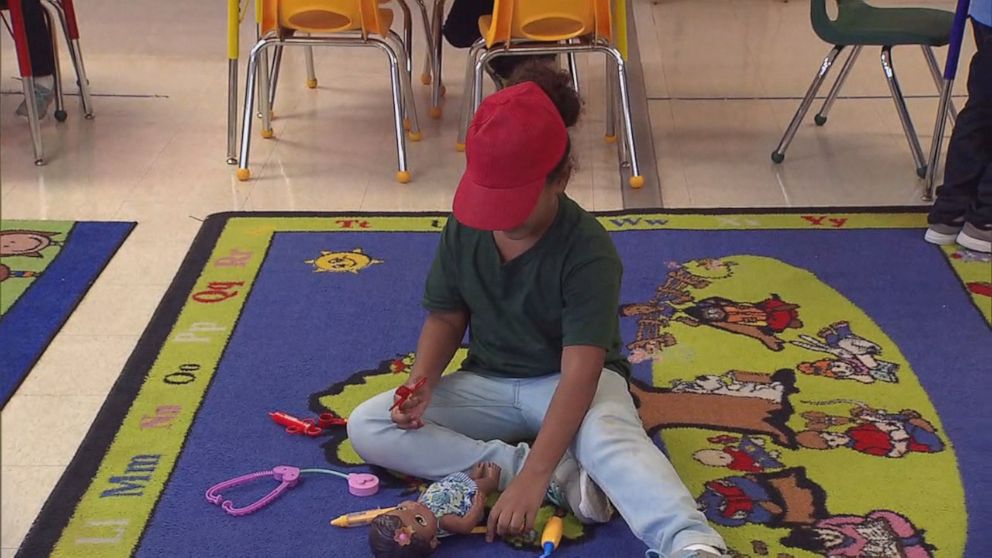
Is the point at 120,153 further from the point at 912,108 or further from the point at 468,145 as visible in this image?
the point at 912,108

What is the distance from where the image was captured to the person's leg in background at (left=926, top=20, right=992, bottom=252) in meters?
2.42

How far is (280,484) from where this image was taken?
66.5 inches

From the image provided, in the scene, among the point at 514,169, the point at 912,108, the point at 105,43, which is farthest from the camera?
the point at 105,43

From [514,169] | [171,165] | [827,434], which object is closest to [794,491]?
[827,434]

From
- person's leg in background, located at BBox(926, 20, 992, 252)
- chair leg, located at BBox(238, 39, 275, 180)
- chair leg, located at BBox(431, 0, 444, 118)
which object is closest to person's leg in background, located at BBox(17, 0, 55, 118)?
chair leg, located at BBox(238, 39, 275, 180)

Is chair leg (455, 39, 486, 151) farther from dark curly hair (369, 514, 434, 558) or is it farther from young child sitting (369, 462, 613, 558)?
dark curly hair (369, 514, 434, 558)

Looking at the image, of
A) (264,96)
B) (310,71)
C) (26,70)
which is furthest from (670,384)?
(310,71)

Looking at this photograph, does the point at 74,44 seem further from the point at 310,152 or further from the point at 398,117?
the point at 398,117

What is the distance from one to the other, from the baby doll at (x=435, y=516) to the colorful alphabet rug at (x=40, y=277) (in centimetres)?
82

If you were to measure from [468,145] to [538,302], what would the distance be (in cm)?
26

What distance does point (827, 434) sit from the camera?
1.82 m

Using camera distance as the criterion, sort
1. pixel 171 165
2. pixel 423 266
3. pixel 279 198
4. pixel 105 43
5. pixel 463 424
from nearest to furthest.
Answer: pixel 463 424
pixel 423 266
pixel 279 198
pixel 171 165
pixel 105 43

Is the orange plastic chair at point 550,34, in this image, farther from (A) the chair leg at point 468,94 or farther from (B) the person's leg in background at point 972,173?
(B) the person's leg in background at point 972,173

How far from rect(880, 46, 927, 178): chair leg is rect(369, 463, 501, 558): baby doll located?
66.9 inches
